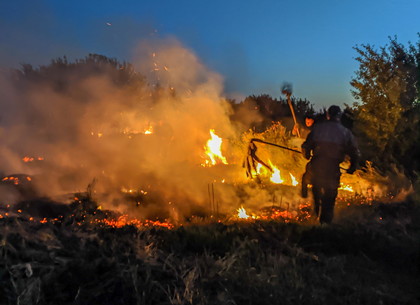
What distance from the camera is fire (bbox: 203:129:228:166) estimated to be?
43.4ft

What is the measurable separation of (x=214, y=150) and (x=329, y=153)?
235 inches

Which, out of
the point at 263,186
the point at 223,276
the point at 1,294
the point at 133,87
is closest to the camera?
the point at 1,294

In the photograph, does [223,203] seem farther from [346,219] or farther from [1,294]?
[1,294]

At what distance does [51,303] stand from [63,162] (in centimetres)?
1285

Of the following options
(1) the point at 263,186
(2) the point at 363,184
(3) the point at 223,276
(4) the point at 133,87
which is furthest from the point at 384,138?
(4) the point at 133,87

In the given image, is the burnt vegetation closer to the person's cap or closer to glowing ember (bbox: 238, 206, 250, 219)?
the person's cap

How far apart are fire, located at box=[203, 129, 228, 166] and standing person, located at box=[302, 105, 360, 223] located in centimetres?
554

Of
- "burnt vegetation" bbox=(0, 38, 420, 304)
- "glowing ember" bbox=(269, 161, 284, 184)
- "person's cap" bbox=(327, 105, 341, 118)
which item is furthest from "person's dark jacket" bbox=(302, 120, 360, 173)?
"glowing ember" bbox=(269, 161, 284, 184)

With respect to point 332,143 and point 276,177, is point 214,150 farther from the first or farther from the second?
point 332,143

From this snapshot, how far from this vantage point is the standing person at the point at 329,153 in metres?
7.64

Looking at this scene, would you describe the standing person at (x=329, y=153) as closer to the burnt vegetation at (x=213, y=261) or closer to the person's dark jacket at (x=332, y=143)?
the person's dark jacket at (x=332, y=143)

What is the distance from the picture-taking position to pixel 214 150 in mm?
13328

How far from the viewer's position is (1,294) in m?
3.43

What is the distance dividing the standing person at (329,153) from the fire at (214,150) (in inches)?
218
